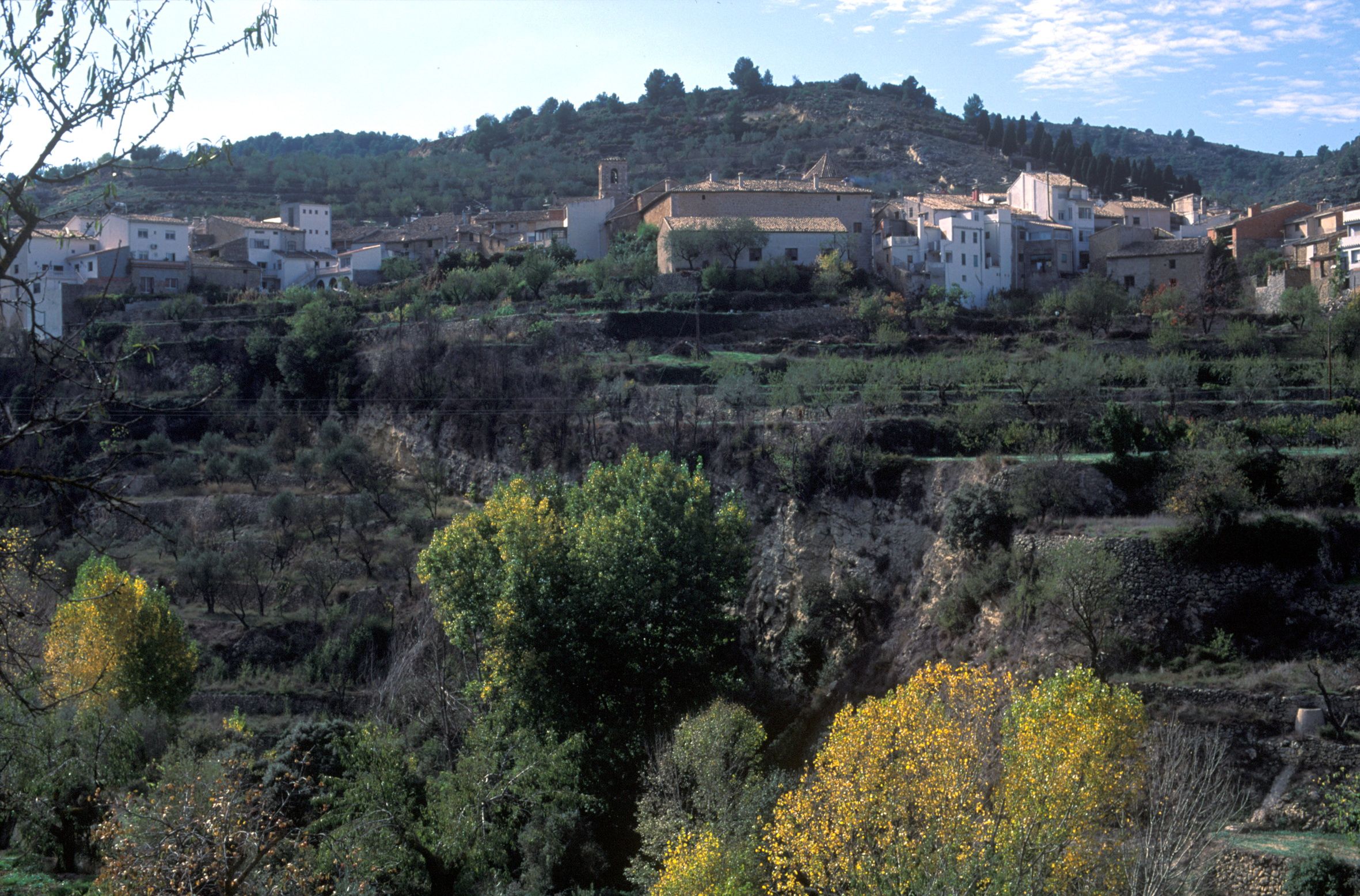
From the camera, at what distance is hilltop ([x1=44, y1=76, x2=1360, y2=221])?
9756 centimetres

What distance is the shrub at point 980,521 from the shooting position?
27.7 metres

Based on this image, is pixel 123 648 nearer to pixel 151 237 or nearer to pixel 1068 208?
pixel 151 237

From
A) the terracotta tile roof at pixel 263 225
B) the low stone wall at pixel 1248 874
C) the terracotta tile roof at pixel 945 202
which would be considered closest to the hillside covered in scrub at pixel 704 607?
the low stone wall at pixel 1248 874

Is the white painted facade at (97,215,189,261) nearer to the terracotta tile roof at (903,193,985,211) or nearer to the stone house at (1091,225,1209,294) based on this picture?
the terracotta tile roof at (903,193,985,211)

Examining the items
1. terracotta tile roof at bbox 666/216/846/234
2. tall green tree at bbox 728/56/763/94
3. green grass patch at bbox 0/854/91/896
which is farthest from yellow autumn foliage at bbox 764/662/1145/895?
tall green tree at bbox 728/56/763/94

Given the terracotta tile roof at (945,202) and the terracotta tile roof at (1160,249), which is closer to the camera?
the terracotta tile roof at (1160,249)

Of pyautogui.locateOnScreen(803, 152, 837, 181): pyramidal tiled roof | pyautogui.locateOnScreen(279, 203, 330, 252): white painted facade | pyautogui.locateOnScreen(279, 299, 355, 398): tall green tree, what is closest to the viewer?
pyautogui.locateOnScreen(279, 299, 355, 398): tall green tree

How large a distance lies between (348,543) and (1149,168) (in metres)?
72.4

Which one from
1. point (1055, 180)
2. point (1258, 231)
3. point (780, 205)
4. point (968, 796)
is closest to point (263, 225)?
point (780, 205)

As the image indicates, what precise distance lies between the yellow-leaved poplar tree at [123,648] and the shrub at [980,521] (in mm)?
18062

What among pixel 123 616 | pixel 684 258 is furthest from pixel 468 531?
pixel 684 258

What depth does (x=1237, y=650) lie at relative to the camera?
23062 mm

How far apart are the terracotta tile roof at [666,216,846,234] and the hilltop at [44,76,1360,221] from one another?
30650 millimetres

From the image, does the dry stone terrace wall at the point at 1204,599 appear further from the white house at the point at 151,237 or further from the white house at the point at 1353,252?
the white house at the point at 151,237
